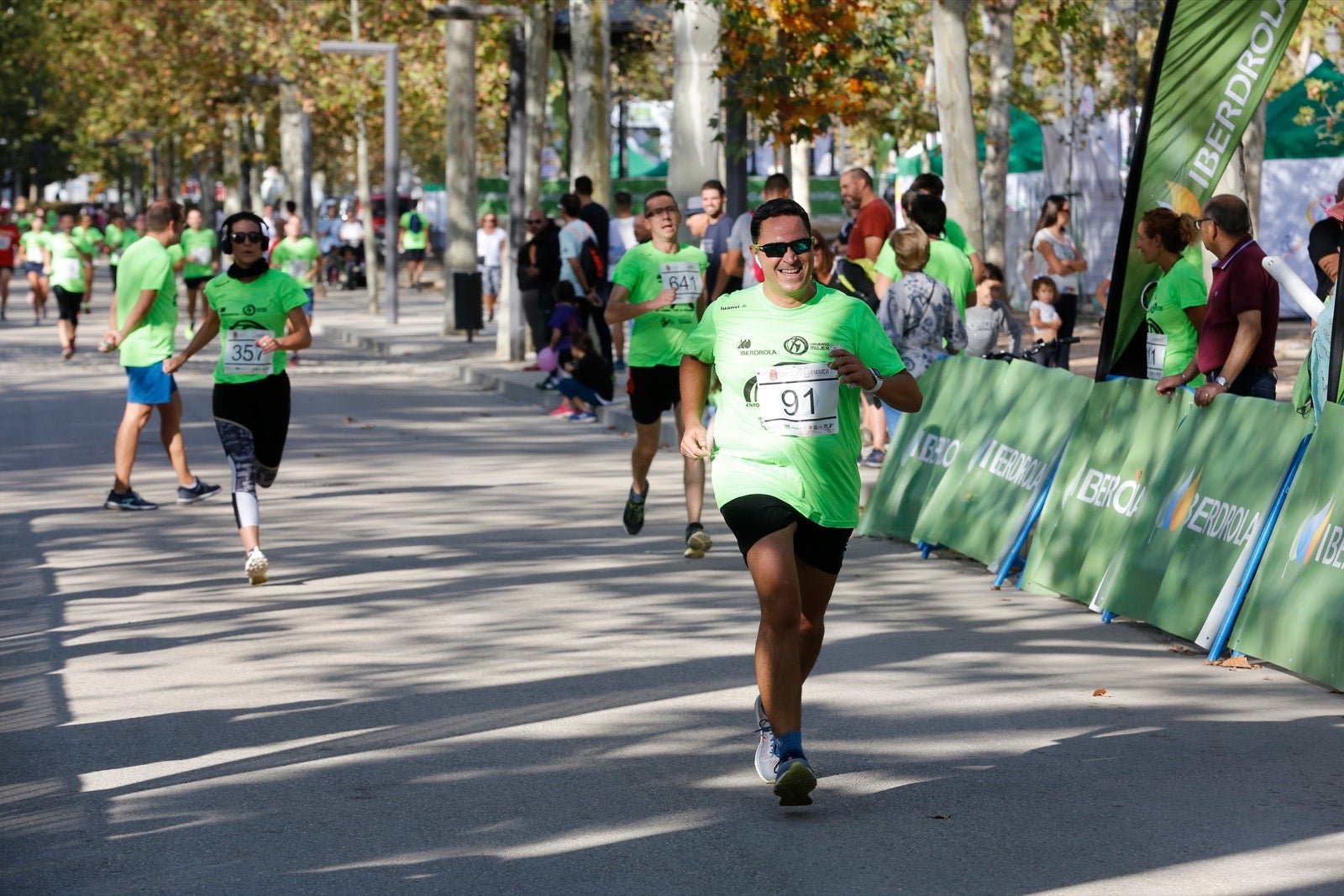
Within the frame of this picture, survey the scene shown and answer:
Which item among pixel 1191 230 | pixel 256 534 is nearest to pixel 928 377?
pixel 1191 230

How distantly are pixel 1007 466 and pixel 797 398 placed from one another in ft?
14.6

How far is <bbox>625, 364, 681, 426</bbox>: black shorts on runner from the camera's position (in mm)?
11273

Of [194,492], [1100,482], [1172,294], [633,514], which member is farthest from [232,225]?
[1172,294]

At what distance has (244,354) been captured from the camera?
33.9 ft

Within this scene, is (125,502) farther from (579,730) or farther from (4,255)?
(4,255)

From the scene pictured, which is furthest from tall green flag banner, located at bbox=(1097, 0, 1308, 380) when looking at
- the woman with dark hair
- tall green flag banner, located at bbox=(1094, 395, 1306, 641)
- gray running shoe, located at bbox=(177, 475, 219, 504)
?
the woman with dark hair

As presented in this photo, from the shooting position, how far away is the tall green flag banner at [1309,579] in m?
7.38

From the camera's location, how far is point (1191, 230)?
32.7 ft

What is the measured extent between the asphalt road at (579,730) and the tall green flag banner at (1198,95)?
212 centimetres

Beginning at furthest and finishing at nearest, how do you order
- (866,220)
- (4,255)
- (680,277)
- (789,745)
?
(4,255)
(866,220)
(680,277)
(789,745)

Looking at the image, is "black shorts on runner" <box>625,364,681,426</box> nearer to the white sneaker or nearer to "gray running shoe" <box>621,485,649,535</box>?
"gray running shoe" <box>621,485,649,535</box>

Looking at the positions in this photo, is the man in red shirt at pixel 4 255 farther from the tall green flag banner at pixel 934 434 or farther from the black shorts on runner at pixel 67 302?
the tall green flag banner at pixel 934 434

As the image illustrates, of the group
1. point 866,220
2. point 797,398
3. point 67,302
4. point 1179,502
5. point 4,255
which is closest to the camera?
point 797,398

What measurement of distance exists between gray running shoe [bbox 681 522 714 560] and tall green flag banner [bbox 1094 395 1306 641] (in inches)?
94.3
